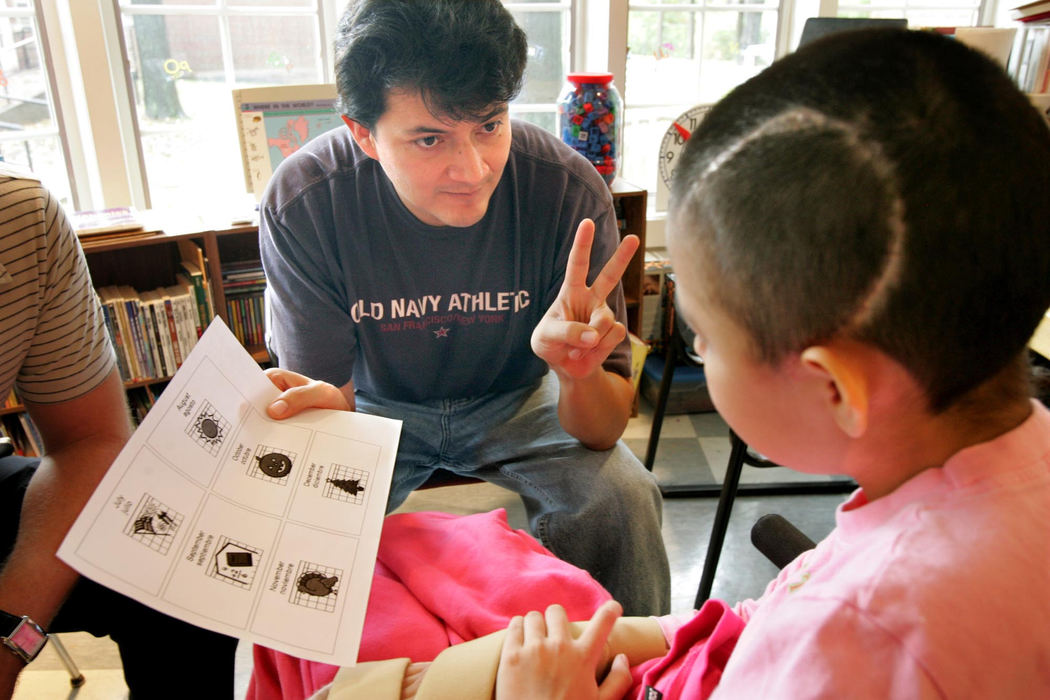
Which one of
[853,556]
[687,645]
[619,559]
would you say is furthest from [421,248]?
[853,556]

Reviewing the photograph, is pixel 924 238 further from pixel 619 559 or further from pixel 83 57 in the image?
pixel 83 57

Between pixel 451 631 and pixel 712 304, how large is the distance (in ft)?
1.92

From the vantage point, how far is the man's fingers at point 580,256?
42.3 inches

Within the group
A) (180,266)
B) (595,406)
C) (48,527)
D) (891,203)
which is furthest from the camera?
(180,266)

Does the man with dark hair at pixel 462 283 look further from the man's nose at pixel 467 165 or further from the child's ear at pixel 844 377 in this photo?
the child's ear at pixel 844 377

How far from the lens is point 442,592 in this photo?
38.2 inches

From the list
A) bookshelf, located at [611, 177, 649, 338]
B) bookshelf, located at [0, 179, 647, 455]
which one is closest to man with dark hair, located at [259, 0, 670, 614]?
bookshelf, located at [0, 179, 647, 455]

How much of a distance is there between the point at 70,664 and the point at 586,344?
4.18 ft

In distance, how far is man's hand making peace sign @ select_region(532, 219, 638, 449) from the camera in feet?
3.70

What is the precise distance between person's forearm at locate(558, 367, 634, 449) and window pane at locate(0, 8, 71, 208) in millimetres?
1971

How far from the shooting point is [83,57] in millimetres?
2346

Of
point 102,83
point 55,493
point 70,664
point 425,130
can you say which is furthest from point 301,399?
point 102,83

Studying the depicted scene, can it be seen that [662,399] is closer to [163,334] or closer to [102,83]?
[163,334]

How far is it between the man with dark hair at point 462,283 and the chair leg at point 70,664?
76cm
